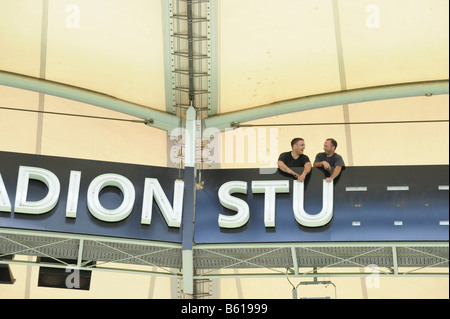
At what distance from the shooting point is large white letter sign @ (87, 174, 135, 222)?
1636cm

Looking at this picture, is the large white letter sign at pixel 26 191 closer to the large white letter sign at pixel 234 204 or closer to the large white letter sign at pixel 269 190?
the large white letter sign at pixel 234 204

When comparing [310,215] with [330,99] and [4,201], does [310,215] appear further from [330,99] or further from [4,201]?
[4,201]

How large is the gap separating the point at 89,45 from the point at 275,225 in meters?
5.82

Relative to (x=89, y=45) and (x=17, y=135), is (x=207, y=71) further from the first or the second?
(x=17, y=135)

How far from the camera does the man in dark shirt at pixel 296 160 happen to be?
55.1 ft

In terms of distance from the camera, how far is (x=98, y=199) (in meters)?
16.5

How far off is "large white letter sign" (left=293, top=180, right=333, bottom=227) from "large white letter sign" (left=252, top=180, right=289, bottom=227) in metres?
0.28

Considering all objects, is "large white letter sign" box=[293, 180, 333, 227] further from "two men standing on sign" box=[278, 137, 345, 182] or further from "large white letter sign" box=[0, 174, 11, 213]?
"large white letter sign" box=[0, 174, 11, 213]

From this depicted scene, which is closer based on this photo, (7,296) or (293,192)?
(293,192)

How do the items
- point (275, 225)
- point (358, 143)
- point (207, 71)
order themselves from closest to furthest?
1. point (275, 225)
2. point (207, 71)
3. point (358, 143)

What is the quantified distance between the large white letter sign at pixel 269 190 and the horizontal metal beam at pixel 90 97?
119 inches

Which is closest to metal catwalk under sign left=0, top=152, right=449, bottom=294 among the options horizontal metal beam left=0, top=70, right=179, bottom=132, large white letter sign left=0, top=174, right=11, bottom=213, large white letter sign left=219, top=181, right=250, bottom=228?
large white letter sign left=0, top=174, right=11, bottom=213

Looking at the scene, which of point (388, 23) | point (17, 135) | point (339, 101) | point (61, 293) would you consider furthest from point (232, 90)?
point (61, 293)

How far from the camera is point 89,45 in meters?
17.3
